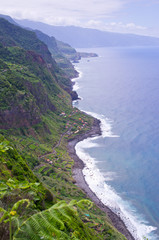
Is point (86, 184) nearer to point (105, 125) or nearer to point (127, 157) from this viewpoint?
point (127, 157)

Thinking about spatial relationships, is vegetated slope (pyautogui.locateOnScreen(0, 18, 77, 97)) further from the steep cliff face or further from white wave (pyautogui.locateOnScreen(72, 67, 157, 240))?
white wave (pyautogui.locateOnScreen(72, 67, 157, 240))

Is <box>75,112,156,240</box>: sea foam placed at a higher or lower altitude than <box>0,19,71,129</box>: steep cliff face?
lower

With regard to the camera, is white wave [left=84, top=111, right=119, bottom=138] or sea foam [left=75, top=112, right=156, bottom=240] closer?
sea foam [left=75, top=112, right=156, bottom=240]

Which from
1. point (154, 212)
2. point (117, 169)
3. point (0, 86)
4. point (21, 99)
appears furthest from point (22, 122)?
point (154, 212)

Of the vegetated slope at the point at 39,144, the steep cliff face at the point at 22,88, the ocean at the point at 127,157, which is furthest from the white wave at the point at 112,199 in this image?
the steep cliff face at the point at 22,88

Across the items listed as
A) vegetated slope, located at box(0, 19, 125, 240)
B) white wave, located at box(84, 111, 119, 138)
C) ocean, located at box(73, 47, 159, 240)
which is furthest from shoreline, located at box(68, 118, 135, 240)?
white wave, located at box(84, 111, 119, 138)

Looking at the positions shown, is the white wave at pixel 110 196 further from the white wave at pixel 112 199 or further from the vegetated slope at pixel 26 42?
the vegetated slope at pixel 26 42
